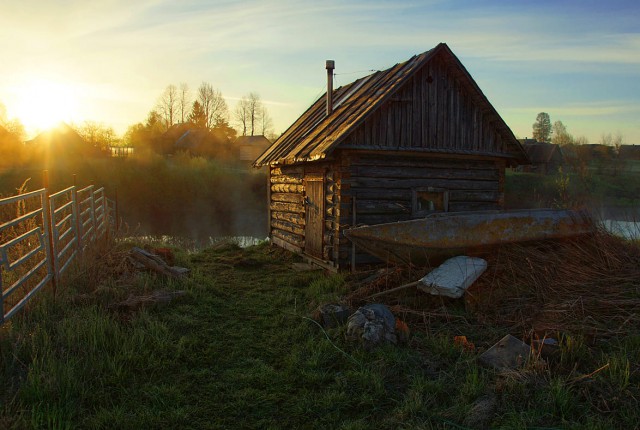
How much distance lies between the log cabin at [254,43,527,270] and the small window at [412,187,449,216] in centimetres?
3

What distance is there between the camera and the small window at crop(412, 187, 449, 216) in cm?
1039

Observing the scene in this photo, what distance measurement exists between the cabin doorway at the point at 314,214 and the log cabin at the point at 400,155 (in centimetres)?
3

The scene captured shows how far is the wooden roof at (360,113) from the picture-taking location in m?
9.20

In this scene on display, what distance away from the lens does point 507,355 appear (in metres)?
4.68

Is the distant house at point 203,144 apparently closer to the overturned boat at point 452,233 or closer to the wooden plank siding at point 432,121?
the wooden plank siding at point 432,121

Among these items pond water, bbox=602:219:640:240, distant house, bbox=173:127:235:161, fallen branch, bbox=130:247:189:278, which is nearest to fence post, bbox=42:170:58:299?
fallen branch, bbox=130:247:189:278

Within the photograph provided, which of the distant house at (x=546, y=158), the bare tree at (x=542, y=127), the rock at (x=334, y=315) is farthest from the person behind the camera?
the bare tree at (x=542, y=127)

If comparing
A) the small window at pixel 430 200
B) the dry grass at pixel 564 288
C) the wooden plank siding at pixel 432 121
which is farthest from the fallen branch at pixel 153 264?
the small window at pixel 430 200

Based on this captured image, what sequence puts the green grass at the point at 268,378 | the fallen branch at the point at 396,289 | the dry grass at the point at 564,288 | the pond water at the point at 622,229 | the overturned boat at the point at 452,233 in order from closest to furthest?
the green grass at the point at 268,378 → the dry grass at the point at 564,288 → the fallen branch at the point at 396,289 → the overturned boat at the point at 452,233 → the pond water at the point at 622,229

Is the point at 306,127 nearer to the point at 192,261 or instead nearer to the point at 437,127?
the point at 437,127

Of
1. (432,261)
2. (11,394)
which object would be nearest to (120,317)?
(11,394)

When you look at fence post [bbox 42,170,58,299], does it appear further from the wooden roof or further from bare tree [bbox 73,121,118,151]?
bare tree [bbox 73,121,118,151]

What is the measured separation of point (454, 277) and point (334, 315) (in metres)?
1.93

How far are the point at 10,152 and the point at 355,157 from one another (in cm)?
3392
